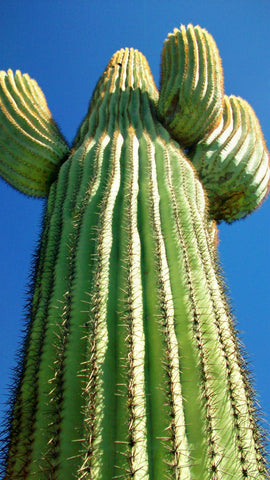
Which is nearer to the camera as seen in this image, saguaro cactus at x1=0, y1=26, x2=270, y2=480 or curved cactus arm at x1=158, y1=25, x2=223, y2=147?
saguaro cactus at x1=0, y1=26, x2=270, y2=480

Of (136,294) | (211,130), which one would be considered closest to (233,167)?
(211,130)

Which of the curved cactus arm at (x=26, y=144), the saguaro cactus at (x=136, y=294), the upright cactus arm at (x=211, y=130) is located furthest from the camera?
the upright cactus arm at (x=211, y=130)

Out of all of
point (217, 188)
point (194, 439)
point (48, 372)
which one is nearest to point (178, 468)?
point (194, 439)

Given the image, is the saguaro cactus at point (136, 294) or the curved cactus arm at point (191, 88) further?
the curved cactus arm at point (191, 88)

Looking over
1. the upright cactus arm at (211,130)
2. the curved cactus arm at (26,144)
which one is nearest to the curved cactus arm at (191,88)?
the upright cactus arm at (211,130)

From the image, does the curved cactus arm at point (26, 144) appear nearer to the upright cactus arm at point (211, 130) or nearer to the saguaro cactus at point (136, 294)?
the saguaro cactus at point (136, 294)

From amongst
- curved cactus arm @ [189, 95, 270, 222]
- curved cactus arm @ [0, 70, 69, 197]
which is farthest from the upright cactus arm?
curved cactus arm @ [0, 70, 69, 197]

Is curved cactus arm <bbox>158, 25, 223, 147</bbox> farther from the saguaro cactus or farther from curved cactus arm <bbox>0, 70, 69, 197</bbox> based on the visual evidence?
curved cactus arm <bbox>0, 70, 69, 197</bbox>

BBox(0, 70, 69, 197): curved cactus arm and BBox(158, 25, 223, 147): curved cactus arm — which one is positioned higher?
BBox(158, 25, 223, 147): curved cactus arm
